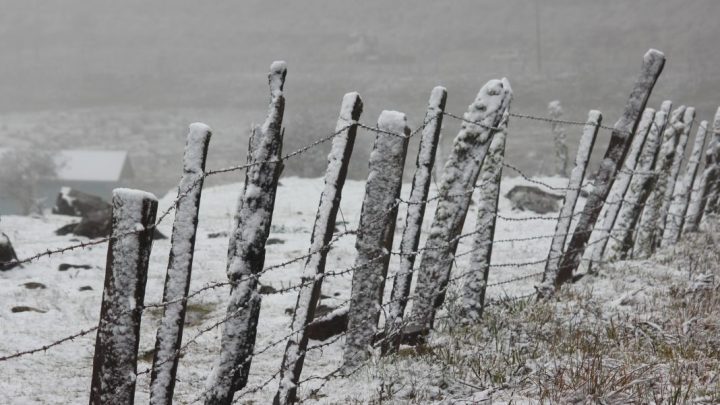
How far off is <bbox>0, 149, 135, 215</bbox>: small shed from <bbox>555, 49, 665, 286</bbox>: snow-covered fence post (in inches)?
1717

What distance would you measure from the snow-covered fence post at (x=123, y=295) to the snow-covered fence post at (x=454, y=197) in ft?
7.95

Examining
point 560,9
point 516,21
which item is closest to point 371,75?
point 516,21

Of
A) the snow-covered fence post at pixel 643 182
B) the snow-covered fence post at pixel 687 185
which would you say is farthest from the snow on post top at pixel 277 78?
the snow-covered fence post at pixel 687 185

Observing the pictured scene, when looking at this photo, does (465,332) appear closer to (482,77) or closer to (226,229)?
(226,229)

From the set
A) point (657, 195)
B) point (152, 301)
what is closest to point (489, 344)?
point (152, 301)

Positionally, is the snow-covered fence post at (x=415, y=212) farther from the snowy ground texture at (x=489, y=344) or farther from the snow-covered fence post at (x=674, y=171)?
the snow-covered fence post at (x=674, y=171)

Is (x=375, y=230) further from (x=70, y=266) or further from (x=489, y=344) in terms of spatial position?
(x=70, y=266)

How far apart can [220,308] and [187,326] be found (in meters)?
0.67

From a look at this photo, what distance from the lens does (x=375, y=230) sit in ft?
13.2

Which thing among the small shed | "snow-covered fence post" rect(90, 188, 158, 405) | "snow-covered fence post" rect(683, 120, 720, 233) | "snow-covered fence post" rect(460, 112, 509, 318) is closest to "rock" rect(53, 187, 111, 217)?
"snow-covered fence post" rect(460, 112, 509, 318)

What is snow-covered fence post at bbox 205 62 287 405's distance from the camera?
3.27m

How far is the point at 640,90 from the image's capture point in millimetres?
6059

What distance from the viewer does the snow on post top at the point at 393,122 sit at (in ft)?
12.8

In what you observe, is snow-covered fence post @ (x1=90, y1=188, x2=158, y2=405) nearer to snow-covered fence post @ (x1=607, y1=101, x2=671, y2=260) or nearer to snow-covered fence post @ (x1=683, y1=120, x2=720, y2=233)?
snow-covered fence post @ (x1=607, y1=101, x2=671, y2=260)
